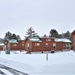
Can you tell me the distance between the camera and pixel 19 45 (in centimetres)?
7250

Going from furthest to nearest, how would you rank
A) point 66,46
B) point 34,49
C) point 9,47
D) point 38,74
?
point 9,47 < point 66,46 < point 34,49 < point 38,74

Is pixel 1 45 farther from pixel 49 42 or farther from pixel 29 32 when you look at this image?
pixel 29 32

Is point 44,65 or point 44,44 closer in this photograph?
point 44,65

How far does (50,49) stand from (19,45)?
667 inches

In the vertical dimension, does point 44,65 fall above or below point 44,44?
below

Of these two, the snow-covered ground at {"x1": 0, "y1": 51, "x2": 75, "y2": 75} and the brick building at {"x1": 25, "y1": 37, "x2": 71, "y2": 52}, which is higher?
the brick building at {"x1": 25, "y1": 37, "x2": 71, "y2": 52}

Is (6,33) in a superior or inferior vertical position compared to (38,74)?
superior

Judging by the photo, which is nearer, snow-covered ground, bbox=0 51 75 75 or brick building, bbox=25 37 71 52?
snow-covered ground, bbox=0 51 75 75

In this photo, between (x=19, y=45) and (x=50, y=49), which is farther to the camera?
(x=19, y=45)

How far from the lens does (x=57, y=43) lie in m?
59.8

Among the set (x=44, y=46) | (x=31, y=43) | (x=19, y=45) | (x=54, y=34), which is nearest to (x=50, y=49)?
(x=44, y=46)

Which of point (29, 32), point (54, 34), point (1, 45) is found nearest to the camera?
point (1, 45)

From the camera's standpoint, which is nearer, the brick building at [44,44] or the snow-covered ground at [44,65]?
the snow-covered ground at [44,65]

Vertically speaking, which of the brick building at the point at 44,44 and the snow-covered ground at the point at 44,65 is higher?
the brick building at the point at 44,44
